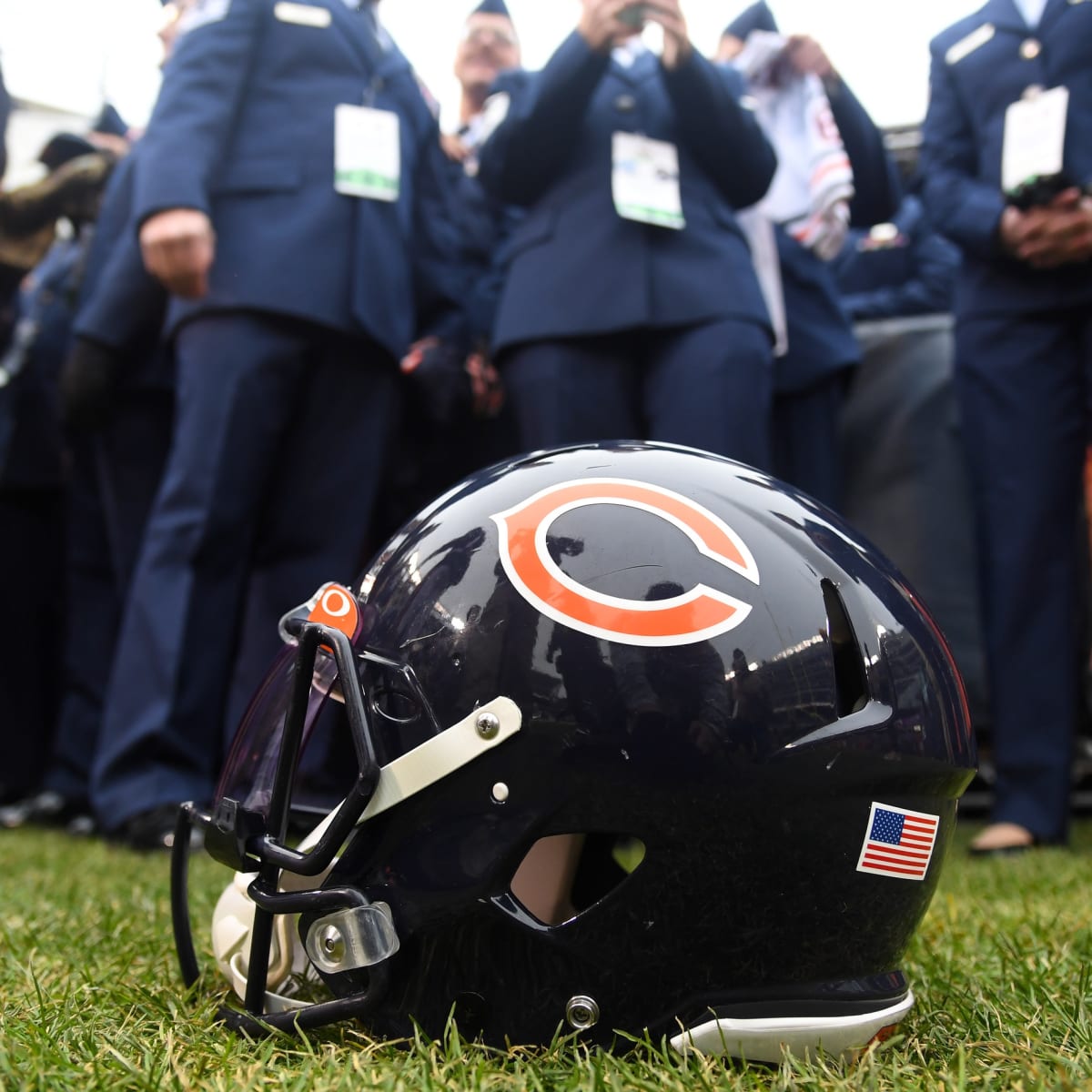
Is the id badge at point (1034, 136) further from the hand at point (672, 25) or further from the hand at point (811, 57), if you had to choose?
the hand at point (672, 25)

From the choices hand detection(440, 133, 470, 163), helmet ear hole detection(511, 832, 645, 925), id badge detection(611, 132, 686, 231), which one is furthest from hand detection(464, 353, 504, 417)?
helmet ear hole detection(511, 832, 645, 925)

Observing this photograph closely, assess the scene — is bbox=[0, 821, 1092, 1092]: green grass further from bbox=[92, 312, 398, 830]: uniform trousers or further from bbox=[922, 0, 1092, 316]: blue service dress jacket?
bbox=[922, 0, 1092, 316]: blue service dress jacket

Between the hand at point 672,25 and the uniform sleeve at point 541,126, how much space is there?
0.12 m

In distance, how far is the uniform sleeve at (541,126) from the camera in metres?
2.33

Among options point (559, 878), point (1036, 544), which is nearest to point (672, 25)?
point (1036, 544)

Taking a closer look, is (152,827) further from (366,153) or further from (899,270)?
(899,270)

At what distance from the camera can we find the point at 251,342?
2.41 meters

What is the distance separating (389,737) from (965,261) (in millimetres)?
2075

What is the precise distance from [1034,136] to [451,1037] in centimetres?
222

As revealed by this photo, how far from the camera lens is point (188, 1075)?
0.98 m

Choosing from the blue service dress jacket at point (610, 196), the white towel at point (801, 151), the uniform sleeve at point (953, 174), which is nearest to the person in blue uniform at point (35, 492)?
the blue service dress jacket at point (610, 196)

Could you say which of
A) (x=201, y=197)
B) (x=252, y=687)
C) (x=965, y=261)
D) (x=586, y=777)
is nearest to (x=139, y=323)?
(x=201, y=197)

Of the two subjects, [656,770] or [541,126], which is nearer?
[656,770]

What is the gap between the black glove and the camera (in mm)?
2736
